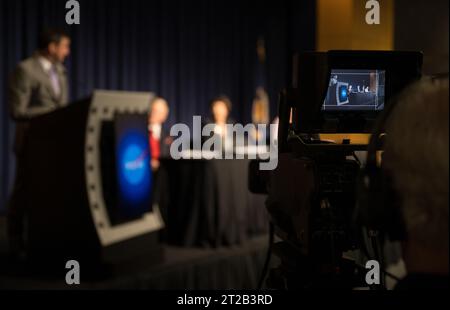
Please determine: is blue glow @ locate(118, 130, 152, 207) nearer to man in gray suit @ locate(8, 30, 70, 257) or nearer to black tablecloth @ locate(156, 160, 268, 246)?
man in gray suit @ locate(8, 30, 70, 257)

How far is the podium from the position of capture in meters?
2.41

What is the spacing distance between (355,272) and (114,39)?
455 cm

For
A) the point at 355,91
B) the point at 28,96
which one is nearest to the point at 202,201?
the point at 28,96

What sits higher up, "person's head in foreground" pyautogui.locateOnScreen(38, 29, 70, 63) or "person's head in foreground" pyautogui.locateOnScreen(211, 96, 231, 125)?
"person's head in foreground" pyautogui.locateOnScreen(38, 29, 70, 63)

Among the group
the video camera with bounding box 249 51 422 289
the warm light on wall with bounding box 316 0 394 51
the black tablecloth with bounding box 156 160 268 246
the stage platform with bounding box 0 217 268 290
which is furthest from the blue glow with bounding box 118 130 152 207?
the video camera with bounding box 249 51 422 289

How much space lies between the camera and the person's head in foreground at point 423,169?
2.09 ft

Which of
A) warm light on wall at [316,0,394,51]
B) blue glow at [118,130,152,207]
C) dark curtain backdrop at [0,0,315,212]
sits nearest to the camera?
warm light on wall at [316,0,394,51]

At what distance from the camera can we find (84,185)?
239 centimetres

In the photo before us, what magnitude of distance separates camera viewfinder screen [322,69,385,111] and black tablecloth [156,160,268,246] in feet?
7.27

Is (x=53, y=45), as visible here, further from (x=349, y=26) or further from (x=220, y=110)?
(x=349, y=26)

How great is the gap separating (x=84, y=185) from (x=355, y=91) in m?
1.56

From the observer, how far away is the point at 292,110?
1.07 m

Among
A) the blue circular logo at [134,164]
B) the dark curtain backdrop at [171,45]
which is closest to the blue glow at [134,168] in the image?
the blue circular logo at [134,164]
